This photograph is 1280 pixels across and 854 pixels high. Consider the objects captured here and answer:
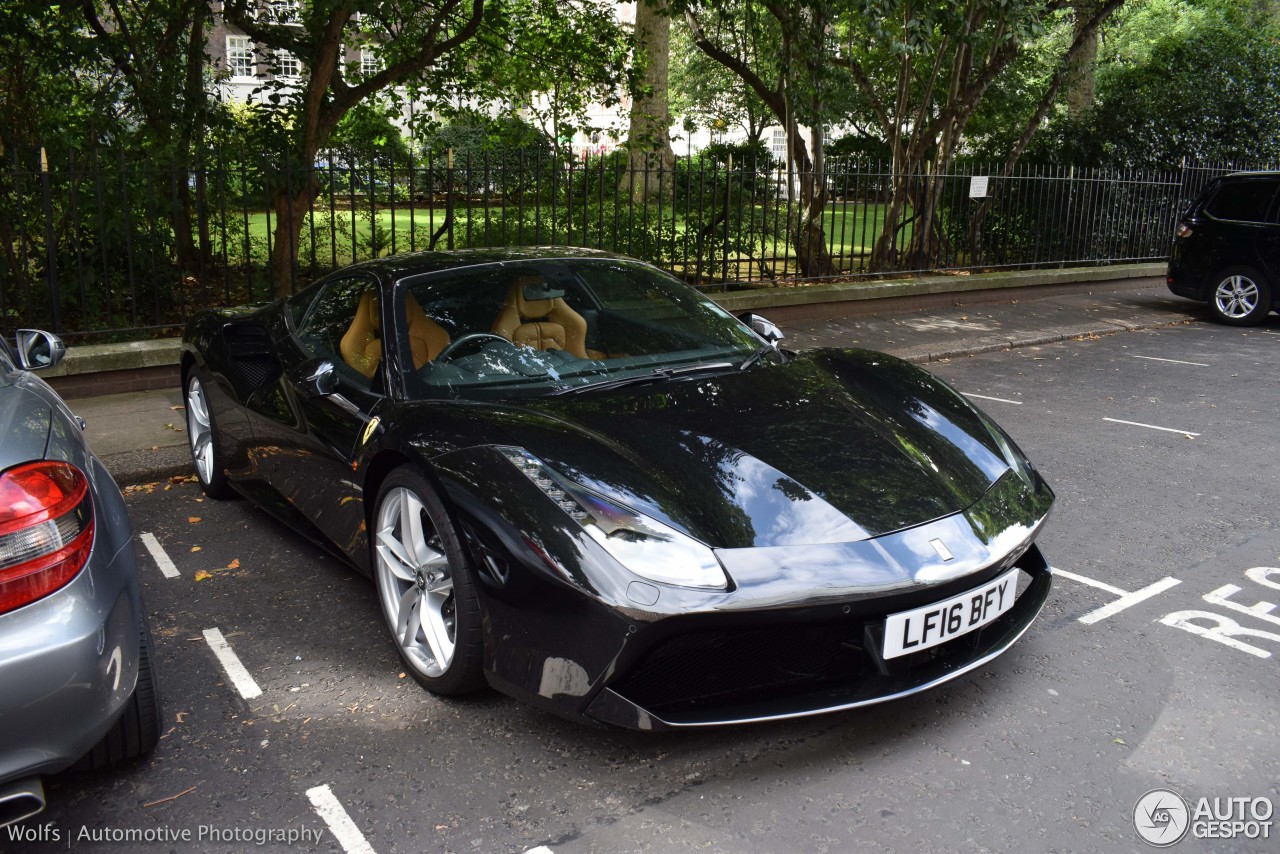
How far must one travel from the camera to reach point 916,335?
10.6m

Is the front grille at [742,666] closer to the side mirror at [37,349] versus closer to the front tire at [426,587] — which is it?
the front tire at [426,587]

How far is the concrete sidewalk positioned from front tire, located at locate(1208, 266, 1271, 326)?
44 centimetres

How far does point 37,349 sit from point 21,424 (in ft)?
3.98

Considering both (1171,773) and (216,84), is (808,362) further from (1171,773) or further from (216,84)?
(216,84)

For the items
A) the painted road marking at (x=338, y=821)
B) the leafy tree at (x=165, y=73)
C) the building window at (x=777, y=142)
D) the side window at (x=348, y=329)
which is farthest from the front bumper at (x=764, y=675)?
the building window at (x=777, y=142)

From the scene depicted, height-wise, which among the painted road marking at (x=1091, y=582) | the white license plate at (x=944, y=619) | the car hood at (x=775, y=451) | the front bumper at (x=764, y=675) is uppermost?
the car hood at (x=775, y=451)

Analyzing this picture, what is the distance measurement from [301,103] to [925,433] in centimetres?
880

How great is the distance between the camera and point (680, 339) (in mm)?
4238

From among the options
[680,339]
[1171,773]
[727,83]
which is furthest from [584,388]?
[727,83]

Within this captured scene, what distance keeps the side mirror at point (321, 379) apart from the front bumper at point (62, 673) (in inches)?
56.1

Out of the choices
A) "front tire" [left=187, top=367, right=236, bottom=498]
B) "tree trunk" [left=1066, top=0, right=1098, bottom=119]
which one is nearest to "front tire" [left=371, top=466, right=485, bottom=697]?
"front tire" [left=187, top=367, right=236, bottom=498]

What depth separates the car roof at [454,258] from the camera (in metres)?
4.19

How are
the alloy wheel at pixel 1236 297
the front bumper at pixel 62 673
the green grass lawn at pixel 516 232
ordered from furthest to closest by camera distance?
the alloy wheel at pixel 1236 297 → the green grass lawn at pixel 516 232 → the front bumper at pixel 62 673

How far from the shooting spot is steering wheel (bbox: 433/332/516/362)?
12.7ft
